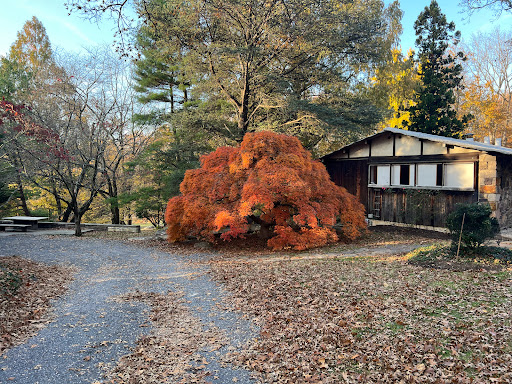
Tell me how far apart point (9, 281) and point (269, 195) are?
6.92 metres

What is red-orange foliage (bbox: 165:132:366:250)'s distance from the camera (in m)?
11.0

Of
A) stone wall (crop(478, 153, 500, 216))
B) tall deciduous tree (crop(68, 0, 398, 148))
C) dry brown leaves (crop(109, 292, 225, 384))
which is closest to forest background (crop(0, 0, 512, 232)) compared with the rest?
tall deciduous tree (crop(68, 0, 398, 148))

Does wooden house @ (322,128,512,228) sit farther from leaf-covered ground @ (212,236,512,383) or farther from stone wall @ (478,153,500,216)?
leaf-covered ground @ (212,236,512,383)

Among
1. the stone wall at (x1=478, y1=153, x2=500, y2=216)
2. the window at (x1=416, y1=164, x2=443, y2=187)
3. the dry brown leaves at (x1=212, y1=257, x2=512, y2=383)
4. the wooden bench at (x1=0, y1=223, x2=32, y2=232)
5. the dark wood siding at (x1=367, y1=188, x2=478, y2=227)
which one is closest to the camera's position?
the dry brown leaves at (x1=212, y1=257, x2=512, y2=383)

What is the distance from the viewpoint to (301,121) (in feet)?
52.4

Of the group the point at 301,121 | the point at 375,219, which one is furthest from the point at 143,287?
the point at 375,219

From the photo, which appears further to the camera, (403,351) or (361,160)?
(361,160)

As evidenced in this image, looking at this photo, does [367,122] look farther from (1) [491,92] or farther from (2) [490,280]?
(1) [491,92]

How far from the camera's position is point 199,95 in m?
18.7

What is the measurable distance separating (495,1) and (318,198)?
805cm

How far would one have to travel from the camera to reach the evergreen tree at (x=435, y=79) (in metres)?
20.5

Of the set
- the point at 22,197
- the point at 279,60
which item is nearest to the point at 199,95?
the point at 279,60

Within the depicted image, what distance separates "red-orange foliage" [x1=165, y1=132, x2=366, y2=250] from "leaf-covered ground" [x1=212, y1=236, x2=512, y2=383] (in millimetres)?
3238

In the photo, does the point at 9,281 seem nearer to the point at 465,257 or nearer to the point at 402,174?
the point at 465,257
